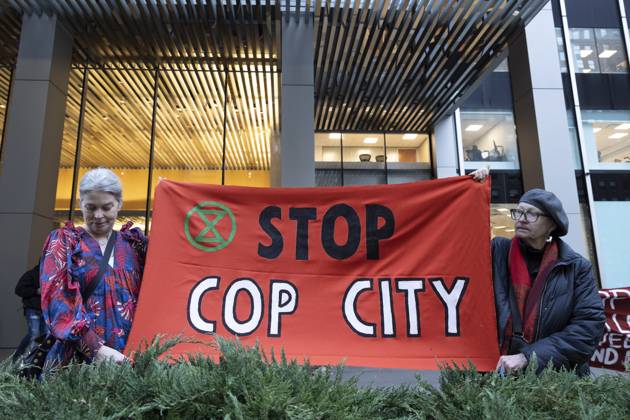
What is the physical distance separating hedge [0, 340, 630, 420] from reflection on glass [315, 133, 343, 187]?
49.4 feet

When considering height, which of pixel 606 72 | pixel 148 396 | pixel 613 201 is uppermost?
pixel 606 72

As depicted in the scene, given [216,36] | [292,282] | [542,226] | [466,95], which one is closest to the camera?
[542,226]

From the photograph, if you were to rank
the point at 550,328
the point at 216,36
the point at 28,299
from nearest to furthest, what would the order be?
the point at 550,328
the point at 28,299
the point at 216,36

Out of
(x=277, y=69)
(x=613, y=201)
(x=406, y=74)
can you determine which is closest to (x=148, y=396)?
(x=277, y=69)

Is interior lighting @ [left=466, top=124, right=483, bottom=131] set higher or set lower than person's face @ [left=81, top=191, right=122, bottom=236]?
higher

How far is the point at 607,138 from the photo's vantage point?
14.2 meters

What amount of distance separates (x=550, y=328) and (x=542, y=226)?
580mm

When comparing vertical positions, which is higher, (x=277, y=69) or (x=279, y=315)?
(x=277, y=69)

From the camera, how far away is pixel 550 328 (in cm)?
250

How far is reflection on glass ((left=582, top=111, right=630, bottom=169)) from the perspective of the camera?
Answer: 13984 mm

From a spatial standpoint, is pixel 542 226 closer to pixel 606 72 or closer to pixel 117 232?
pixel 117 232

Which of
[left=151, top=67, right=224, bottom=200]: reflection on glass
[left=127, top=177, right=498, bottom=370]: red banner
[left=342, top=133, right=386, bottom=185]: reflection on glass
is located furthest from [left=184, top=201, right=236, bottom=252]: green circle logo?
[left=342, top=133, right=386, bottom=185]: reflection on glass

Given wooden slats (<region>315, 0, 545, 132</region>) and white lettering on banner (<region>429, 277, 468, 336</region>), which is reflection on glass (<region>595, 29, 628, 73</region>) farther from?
white lettering on banner (<region>429, 277, 468, 336</region>)

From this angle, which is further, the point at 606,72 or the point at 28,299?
the point at 606,72
